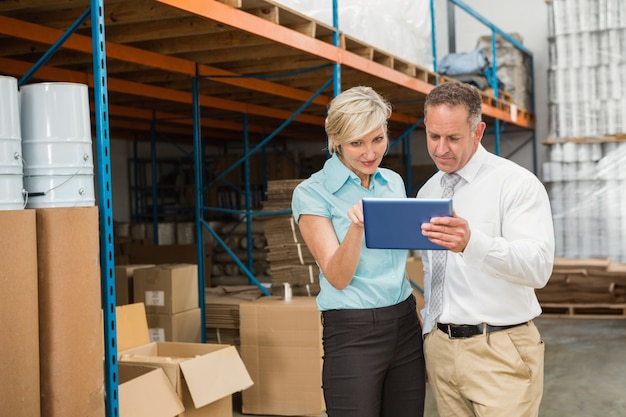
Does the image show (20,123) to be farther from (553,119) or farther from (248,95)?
(553,119)

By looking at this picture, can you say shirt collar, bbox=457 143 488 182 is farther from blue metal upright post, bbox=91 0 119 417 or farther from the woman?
blue metal upright post, bbox=91 0 119 417

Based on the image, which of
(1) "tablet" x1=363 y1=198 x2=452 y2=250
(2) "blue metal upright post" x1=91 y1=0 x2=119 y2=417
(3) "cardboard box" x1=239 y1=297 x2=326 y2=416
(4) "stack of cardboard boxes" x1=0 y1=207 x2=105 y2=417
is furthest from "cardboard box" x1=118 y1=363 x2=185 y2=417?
(1) "tablet" x1=363 y1=198 x2=452 y2=250

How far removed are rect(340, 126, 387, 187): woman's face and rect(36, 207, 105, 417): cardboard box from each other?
3.53ft

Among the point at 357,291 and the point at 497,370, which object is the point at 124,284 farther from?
the point at 497,370

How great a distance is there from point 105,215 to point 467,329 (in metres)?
1.54

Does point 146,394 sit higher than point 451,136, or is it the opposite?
point 451,136

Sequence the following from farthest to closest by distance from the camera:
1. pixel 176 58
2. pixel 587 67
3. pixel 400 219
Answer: pixel 587 67 < pixel 176 58 < pixel 400 219

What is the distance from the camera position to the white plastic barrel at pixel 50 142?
294cm

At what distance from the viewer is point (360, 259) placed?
261cm

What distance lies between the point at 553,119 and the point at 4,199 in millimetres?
10532

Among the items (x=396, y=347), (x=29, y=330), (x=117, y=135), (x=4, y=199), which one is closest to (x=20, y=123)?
(x=4, y=199)

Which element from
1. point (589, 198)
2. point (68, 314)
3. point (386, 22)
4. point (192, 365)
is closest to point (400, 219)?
point (68, 314)

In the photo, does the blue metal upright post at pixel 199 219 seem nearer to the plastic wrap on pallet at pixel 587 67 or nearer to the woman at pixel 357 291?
the woman at pixel 357 291

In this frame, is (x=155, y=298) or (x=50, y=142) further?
(x=155, y=298)
